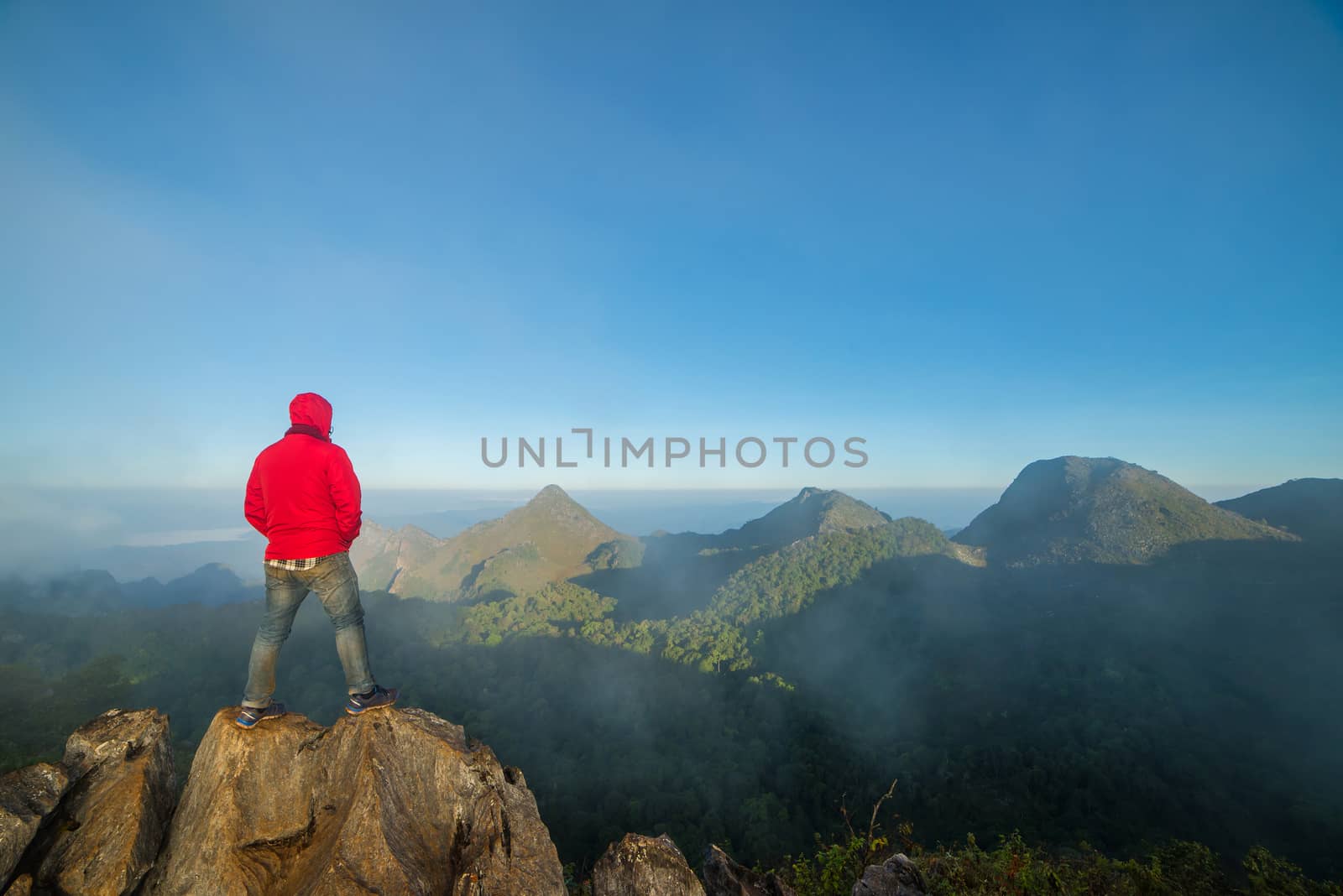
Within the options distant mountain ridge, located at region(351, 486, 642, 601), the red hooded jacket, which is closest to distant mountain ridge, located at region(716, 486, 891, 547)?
distant mountain ridge, located at region(351, 486, 642, 601)

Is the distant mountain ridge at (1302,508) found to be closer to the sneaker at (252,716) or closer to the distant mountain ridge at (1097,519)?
the distant mountain ridge at (1097,519)

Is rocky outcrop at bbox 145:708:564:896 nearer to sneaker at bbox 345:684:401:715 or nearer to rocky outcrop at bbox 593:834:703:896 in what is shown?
sneaker at bbox 345:684:401:715

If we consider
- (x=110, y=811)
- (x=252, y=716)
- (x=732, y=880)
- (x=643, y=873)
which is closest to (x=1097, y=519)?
(x=732, y=880)

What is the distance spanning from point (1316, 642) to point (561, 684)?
10511cm

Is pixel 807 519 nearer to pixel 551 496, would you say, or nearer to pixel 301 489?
pixel 551 496

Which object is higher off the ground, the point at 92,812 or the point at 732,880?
the point at 92,812

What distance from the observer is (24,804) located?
5672 millimetres

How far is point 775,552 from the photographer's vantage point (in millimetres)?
115562

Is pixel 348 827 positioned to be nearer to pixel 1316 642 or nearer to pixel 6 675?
pixel 6 675

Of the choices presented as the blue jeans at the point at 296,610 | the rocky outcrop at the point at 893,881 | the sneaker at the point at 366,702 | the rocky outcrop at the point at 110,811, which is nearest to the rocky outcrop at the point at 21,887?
the rocky outcrop at the point at 110,811

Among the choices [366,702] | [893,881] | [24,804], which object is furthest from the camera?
[893,881]

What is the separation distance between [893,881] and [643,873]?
5606 mm

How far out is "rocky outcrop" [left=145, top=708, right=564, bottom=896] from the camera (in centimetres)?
591

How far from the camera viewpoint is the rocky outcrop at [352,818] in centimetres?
591
